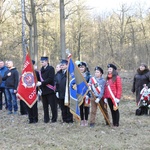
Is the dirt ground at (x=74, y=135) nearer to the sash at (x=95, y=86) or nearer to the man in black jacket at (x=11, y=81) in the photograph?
the sash at (x=95, y=86)

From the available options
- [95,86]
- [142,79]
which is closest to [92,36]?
[142,79]

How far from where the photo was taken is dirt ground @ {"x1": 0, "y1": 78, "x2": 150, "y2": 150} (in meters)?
5.96

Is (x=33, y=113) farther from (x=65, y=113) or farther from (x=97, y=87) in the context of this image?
(x=97, y=87)

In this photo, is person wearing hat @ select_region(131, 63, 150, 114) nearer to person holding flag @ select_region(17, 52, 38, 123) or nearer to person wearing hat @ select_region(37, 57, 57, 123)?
person wearing hat @ select_region(37, 57, 57, 123)

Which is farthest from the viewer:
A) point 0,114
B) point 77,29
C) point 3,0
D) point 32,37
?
point 77,29

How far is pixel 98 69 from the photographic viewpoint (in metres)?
7.64

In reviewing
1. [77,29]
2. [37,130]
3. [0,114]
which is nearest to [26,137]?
[37,130]

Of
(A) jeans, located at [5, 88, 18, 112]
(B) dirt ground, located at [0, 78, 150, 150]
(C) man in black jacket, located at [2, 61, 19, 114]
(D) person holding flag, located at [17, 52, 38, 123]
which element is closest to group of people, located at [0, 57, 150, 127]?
(D) person holding flag, located at [17, 52, 38, 123]

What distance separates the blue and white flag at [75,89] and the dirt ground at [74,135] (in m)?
0.58

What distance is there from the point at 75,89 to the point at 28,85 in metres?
1.48

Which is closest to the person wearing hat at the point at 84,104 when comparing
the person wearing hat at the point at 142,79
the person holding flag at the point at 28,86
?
the person holding flag at the point at 28,86

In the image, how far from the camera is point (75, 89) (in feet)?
25.9

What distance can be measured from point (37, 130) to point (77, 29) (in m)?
27.5

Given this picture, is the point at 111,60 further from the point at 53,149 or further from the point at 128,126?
the point at 53,149
